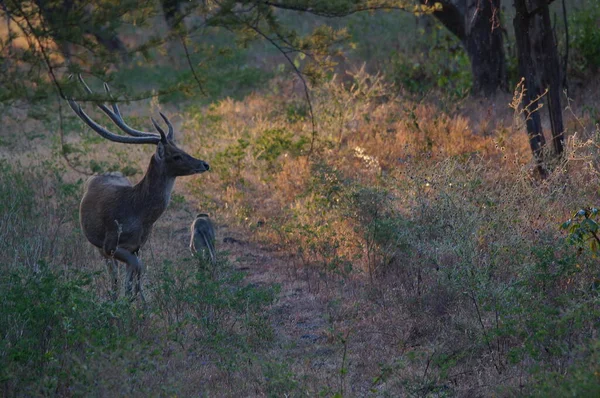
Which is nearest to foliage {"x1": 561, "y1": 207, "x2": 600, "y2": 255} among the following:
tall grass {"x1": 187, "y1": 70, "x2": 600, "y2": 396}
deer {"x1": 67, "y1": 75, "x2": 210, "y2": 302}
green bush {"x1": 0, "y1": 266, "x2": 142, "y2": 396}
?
tall grass {"x1": 187, "y1": 70, "x2": 600, "y2": 396}

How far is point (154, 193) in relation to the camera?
939cm

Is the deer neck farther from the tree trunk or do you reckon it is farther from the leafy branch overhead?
the tree trunk

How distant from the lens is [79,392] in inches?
227

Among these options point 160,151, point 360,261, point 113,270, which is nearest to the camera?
point 113,270

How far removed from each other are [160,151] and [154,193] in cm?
48

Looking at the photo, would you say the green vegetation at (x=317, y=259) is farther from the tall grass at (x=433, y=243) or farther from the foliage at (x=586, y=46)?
the foliage at (x=586, y=46)

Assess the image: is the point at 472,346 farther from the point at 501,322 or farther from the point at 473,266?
the point at 473,266

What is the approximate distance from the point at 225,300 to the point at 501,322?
2487 mm

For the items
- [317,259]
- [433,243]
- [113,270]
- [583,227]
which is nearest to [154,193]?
[113,270]

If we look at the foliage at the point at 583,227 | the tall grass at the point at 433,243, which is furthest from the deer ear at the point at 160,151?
the foliage at the point at 583,227

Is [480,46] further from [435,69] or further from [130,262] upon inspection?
[130,262]

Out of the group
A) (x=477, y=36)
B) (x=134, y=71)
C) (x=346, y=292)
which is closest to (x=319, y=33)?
(x=346, y=292)

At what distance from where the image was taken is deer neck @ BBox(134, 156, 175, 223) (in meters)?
9.35

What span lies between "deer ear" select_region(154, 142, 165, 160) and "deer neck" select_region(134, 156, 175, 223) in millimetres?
90
